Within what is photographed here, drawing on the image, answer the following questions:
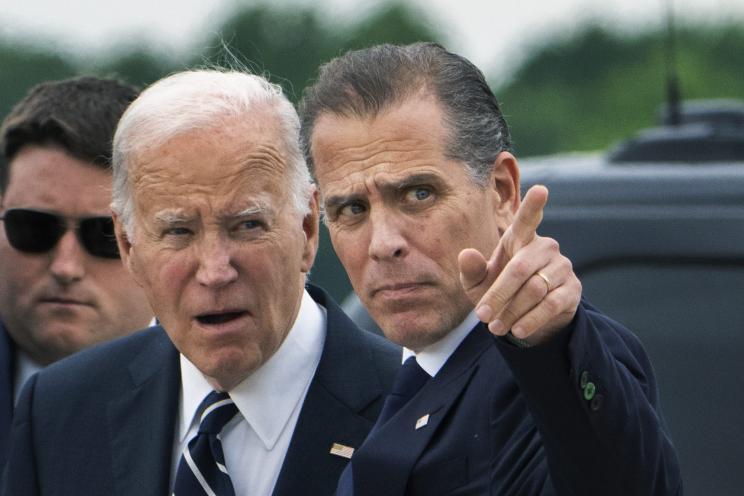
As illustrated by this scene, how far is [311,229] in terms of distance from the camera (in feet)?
11.8

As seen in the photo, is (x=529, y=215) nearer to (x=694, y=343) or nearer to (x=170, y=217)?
(x=170, y=217)

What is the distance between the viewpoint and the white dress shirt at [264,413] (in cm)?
344

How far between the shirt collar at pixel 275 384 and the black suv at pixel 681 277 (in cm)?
72

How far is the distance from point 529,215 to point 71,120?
6.98 feet

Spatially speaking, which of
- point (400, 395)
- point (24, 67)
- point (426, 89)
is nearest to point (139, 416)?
point (400, 395)

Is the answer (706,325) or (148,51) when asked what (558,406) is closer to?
(706,325)

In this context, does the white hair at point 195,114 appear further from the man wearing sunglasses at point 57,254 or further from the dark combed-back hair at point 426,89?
the man wearing sunglasses at point 57,254

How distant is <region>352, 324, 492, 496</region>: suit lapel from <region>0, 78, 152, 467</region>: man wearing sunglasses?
1.47 m

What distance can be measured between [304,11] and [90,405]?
57.4 metres

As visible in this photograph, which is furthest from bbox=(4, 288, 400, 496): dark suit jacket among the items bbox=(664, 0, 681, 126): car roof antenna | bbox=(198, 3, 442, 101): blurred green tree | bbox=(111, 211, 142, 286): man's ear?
bbox=(198, 3, 442, 101): blurred green tree

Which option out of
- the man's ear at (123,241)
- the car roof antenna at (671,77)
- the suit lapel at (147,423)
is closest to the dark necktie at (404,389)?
the suit lapel at (147,423)

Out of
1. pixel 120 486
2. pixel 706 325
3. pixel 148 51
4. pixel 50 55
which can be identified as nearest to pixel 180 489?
pixel 120 486

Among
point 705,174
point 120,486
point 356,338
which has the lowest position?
point 120,486

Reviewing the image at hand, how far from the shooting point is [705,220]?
4.08 metres
